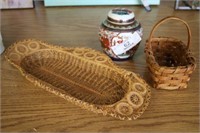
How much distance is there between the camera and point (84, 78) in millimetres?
571

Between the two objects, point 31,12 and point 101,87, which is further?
point 31,12

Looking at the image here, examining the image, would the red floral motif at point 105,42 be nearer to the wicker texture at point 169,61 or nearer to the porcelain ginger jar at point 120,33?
the porcelain ginger jar at point 120,33

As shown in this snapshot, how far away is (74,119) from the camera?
0.46 meters

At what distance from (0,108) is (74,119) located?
0.16 metres

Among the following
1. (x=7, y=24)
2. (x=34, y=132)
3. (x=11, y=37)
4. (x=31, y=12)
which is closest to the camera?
(x=34, y=132)

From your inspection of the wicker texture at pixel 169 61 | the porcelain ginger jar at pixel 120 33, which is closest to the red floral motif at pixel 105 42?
the porcelain ginger jar at pixel 120 33

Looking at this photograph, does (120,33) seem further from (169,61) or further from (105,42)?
(169,61)

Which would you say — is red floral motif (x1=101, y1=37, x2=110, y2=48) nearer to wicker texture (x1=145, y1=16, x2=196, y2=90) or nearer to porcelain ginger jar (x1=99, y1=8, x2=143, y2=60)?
porcelain ginger jar (x1=99, y1=8, x2=143, y2=60)

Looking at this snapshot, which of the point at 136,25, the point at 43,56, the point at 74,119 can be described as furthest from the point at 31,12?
the point at 74,119

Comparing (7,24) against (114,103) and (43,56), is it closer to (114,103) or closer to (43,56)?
(43,56)

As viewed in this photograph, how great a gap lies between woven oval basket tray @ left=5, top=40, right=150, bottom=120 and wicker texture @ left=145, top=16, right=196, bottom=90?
0.04 meters

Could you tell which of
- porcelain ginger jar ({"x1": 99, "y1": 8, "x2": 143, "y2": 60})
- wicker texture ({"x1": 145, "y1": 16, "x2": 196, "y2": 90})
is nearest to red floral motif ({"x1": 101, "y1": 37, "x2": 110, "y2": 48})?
porcelain ginger jar ({"x1": 99, "y1": 8, "x2": 143, "y2": 60})

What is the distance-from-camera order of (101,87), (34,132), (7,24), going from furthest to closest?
(7,24) < (101,87) < (34,132)

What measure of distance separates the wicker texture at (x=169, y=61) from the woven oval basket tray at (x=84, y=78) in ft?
0.14
